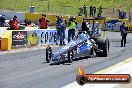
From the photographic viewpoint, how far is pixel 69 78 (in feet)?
42.1

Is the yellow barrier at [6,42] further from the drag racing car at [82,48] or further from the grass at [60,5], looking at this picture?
the grass at [60,5]

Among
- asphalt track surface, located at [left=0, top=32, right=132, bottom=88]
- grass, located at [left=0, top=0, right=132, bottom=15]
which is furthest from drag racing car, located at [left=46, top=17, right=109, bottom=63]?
grass, located at [left=0, top=0, right=132, bottom=15]

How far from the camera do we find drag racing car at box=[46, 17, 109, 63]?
1619 centimetres

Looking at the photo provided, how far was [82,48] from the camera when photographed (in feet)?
56.7

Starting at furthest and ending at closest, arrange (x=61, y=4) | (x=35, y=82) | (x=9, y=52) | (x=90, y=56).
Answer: (x=61, y=4), (x=9, y=52), (x=90, y=56), (x=35, y=82)

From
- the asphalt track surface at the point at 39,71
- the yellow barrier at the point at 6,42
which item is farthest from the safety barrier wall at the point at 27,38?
the asphalt track surface at the point at 39,71

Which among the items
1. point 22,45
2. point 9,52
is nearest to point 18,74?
point 9,52

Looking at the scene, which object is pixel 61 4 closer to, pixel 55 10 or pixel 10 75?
pixel 55 10

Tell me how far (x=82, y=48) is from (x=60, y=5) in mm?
40301

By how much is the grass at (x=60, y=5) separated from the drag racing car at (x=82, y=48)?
33568 millimetres

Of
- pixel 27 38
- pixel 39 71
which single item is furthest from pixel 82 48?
pixel 27 38

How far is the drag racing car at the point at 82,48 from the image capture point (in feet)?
53.1

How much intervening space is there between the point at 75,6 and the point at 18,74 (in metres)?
42.9

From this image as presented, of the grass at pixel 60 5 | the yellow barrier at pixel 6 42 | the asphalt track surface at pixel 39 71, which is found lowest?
the asphalt track surface at pixel 39 71
